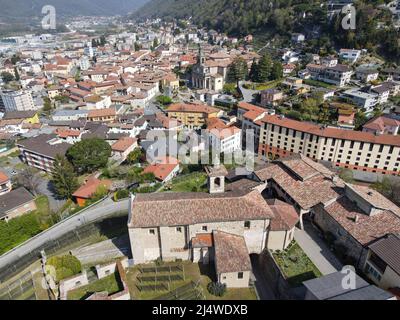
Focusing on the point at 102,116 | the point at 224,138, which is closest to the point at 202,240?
the point at 224,138

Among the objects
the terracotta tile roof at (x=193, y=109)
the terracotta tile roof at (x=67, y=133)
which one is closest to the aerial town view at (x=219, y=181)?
the terracotta tile roof at (x=67, y=133)

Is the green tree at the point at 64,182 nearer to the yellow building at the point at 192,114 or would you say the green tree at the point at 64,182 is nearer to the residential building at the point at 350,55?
the yellow building at the point at 192,114

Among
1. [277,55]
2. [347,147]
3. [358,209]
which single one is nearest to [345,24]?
[277,55]

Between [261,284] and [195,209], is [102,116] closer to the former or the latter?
[195,209]

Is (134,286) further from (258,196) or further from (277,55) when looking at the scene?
(277,55)
